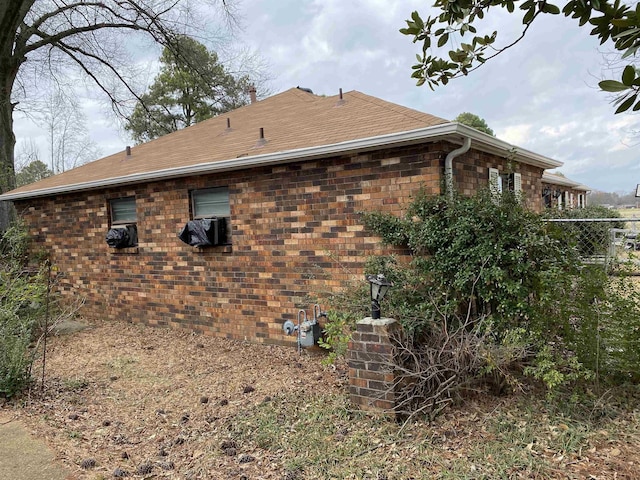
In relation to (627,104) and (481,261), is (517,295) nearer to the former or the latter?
(481,261)

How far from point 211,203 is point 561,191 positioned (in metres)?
14.2

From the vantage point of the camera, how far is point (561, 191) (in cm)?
1602

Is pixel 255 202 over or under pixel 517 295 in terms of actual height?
over

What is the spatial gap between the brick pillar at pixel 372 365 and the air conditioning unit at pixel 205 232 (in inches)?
130

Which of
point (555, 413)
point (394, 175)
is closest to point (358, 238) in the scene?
point (394, 175)

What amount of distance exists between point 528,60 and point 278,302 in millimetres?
→ 4572

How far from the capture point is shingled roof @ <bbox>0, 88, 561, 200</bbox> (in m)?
4.94

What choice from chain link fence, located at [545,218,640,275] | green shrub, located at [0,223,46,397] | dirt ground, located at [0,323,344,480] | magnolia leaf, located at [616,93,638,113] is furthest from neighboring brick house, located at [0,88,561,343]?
magnolia leaf, located at [616,93,638,113]

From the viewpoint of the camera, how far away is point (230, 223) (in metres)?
6.41

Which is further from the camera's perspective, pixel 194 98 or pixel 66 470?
pixel 194 98

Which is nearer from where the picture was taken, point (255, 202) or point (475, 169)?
point (475, 169)

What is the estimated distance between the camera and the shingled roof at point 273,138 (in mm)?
4938

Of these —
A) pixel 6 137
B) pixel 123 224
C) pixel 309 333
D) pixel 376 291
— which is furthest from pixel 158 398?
pixel 6 137

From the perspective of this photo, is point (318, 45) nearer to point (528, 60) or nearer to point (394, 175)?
point (528, 60)
